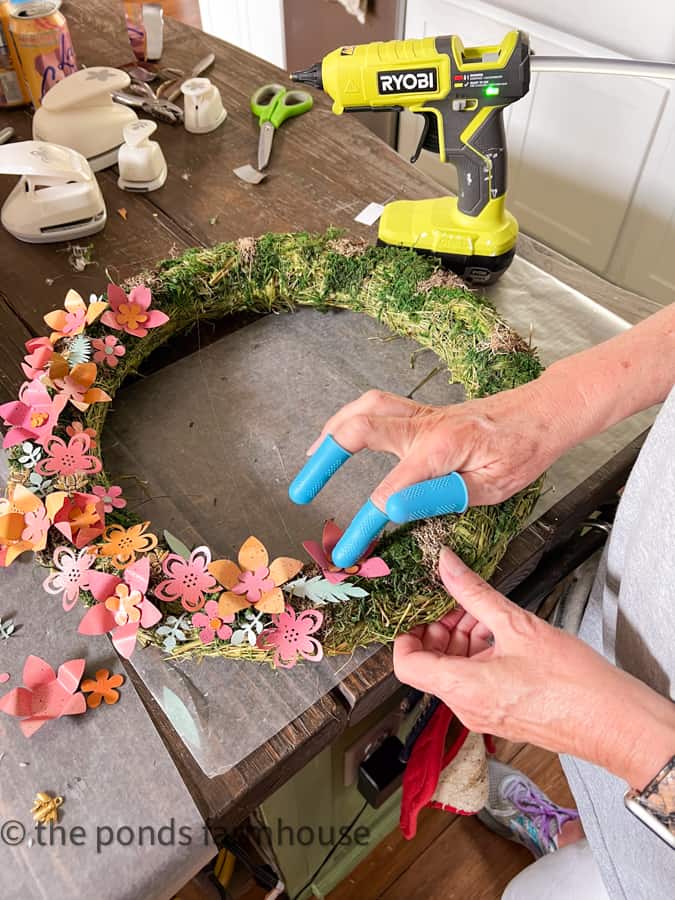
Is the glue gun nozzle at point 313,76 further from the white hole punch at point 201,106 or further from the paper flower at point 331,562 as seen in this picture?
the paper flower at point 331,562

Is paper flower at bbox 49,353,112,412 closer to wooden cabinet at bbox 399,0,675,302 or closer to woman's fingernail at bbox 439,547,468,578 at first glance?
woman's fingernail at bbox 439,547,468,578

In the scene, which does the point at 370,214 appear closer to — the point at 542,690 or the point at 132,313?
the point at 132,313

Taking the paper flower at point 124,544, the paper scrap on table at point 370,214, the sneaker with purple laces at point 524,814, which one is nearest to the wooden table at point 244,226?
the paper scrap on table at point 370,214

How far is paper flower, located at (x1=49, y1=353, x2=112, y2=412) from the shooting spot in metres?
0.75

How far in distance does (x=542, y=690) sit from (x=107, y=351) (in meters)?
0.59

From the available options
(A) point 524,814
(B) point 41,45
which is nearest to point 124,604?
(A) point 524,814

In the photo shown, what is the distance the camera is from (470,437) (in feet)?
2.08

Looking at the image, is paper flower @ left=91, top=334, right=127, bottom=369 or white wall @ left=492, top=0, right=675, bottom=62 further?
white wall @ left=492, top=0, right=675, bottom=62

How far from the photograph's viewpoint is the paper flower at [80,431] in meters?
0.72

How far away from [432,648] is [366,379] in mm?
352

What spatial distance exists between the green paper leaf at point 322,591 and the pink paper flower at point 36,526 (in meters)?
0.24

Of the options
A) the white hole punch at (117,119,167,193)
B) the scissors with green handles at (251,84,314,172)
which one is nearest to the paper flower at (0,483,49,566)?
the white hole punch at (117,119,167,193)

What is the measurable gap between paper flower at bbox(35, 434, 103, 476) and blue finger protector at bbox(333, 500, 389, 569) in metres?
0.26

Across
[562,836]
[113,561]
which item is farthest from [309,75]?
[562,836]
